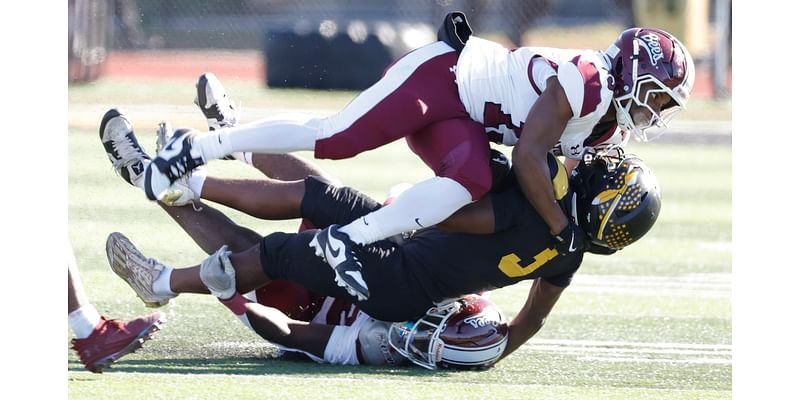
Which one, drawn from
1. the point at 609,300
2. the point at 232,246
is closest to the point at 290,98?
the point at 609,300

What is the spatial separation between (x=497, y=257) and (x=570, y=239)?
0.90 ft

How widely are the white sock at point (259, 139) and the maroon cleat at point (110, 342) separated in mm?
669

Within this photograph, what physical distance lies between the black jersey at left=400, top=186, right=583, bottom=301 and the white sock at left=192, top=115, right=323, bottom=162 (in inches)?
23.8

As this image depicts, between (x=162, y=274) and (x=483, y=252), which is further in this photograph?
(x=162, y=274)

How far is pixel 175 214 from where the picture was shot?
4621 mm

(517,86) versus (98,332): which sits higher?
(517,86)

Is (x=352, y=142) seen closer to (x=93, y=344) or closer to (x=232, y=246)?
(x=232, y=246)

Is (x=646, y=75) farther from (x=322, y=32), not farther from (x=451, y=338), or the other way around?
(x=322, y=32)

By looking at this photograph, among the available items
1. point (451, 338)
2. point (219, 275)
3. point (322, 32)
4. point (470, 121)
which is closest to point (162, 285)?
point (219, 275)

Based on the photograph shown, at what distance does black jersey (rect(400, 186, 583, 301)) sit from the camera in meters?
4.14

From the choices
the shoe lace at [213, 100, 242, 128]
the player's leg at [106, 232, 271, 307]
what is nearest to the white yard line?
the player's leg at [106, 232, 271, 307]

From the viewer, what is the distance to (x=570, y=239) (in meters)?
4.08

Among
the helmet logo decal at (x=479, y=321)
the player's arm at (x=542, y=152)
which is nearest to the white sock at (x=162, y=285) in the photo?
the helmet logo decal at (x=479, y=321)

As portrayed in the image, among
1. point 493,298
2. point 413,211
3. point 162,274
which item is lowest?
point 493,298
